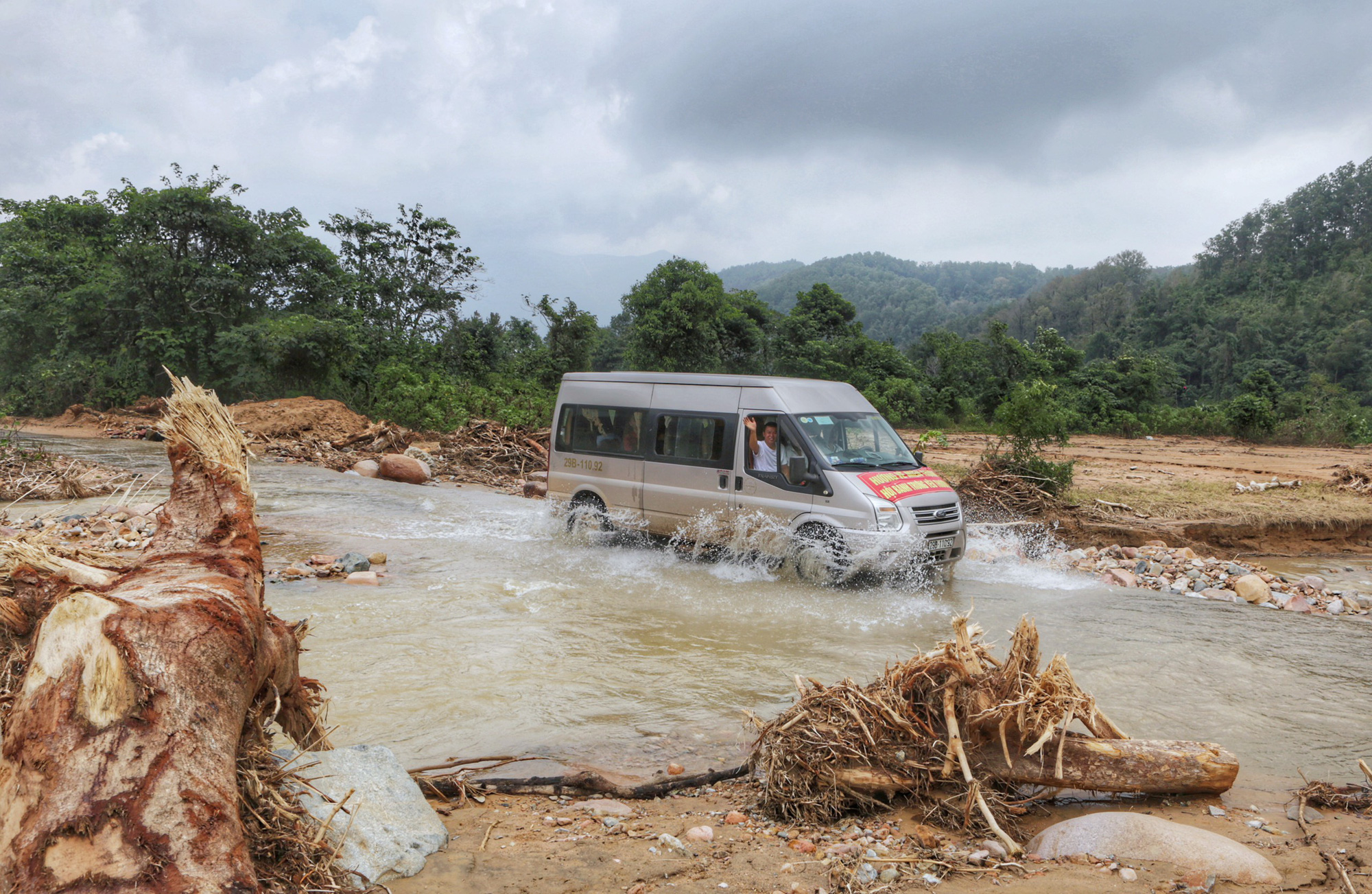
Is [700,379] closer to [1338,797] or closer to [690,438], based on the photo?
[690,438]

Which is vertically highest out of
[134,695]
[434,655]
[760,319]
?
[760,319]

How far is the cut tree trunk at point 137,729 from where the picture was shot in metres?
2.35

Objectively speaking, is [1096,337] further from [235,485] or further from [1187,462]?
[235,485]

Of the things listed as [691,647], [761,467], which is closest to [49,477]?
[761,467]

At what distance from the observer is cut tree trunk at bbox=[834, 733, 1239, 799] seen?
3.79 metres

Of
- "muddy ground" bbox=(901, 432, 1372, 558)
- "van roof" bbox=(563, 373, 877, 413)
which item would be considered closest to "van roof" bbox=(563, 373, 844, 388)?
"van roof" bbox=(563, 373, 877, 413)

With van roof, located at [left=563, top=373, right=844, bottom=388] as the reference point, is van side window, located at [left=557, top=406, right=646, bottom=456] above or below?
below

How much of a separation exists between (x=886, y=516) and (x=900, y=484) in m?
0.56

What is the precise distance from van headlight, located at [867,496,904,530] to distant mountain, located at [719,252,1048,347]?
33.1 meters

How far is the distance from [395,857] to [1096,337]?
5351cm

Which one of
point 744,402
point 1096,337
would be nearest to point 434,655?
point 744,402

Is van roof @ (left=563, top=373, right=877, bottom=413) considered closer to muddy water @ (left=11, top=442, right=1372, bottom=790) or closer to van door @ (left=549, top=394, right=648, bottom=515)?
van door @ (left=549, top=394, right=648, bottom=515)

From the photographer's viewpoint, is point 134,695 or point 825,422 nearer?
point 134,695

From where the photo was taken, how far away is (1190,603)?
348 inches
